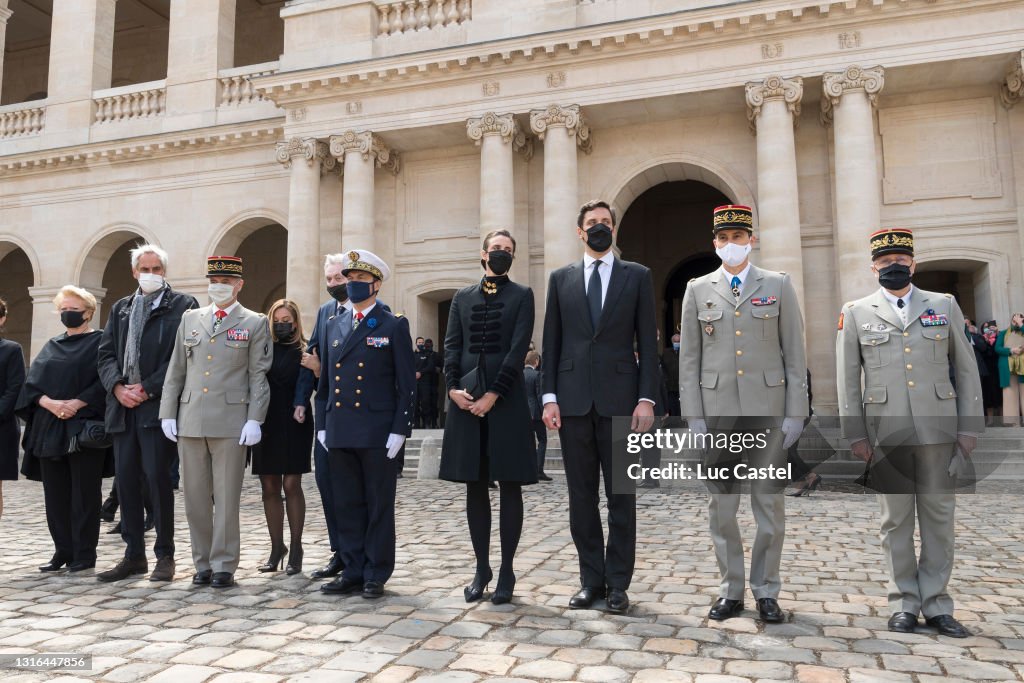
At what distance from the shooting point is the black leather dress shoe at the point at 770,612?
4254 mm

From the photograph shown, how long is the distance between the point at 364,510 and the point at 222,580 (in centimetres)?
105

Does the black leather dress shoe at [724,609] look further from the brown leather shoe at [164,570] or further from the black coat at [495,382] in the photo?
the brown leather shoe at [164,570]

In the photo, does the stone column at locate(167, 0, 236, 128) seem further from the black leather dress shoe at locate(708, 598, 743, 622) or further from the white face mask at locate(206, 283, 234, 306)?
the black leather dress shoe at locate(708, 598, 743, 622)

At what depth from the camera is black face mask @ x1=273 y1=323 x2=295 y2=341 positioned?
239 inches

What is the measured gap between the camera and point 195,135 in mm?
21047

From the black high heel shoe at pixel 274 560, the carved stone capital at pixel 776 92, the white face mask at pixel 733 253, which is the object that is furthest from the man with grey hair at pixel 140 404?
the carved stone capital at pixel 776 92

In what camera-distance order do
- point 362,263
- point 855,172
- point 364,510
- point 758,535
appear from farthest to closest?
point 855,172
point 362,263
point 364,510
point 758,535

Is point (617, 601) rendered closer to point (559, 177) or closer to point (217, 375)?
point (217, 375)

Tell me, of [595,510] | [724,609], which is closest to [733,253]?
[595,510]

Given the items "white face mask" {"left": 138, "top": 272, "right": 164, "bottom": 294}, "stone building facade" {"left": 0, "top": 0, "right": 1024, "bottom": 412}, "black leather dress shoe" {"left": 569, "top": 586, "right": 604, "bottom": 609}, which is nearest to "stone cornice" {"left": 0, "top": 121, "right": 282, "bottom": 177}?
"stone building facade" {"left": 0, "top": 0, "right": 1024, "bottom": 412}

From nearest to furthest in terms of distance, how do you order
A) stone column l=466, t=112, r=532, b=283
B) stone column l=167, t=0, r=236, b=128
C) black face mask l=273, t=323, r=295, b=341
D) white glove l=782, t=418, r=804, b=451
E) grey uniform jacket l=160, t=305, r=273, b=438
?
white glove l=782, t=418, r=804, b=451 → grey uniform jacket l=160, t=305, r=273, b=438 → black face mask l=273, t=323, r=295, b=341 → stone column l=466, t=112, r=532, b=283 → stone column l=167, t=0, r=236, b=128

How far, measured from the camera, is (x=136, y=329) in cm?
586

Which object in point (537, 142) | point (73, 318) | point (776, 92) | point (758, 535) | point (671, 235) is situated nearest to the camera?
point (758, 535)

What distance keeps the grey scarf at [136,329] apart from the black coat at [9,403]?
3.65 feet
